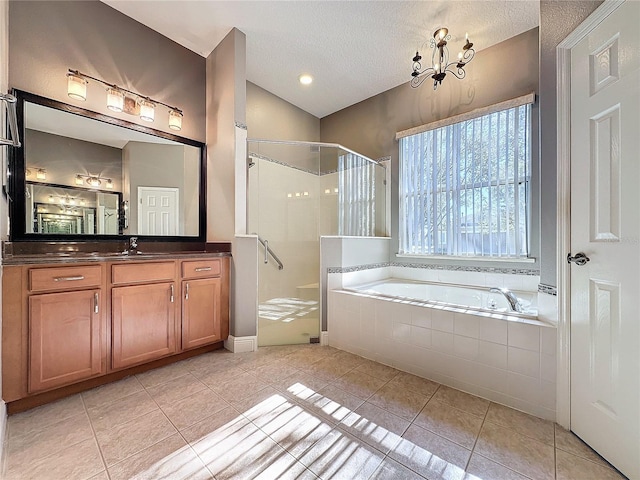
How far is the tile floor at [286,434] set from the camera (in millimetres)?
1146

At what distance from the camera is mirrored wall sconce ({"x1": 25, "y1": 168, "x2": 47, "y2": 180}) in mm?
1843

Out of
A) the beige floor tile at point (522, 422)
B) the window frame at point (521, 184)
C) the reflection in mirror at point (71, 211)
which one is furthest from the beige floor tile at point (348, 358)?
the reflection in mirror at point (71, 211)

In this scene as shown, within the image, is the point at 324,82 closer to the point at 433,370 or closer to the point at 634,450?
the point at 433,370

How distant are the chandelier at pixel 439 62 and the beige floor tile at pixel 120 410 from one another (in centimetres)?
291

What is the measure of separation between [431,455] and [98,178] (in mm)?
2839

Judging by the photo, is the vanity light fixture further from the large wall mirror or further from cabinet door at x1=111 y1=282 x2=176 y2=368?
cabinet door at x1=111 y1=282 x2=176 y2=368

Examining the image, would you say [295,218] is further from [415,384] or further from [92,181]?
[415,384]

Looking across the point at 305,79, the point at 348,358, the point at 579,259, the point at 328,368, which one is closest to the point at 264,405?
the point at 328,368

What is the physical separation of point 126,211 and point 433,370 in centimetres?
270

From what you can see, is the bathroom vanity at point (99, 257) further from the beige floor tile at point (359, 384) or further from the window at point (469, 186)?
the window at point (469, 186)

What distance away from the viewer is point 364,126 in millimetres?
3568

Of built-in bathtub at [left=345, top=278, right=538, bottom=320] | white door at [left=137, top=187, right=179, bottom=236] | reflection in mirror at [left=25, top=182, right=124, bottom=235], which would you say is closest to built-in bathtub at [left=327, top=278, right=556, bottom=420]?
built-in bathtub at [left=345, top=278, right=538, bottom=320]

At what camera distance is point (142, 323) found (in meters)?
1.93

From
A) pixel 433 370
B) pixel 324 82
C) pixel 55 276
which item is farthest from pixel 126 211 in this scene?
pixel 433 370
